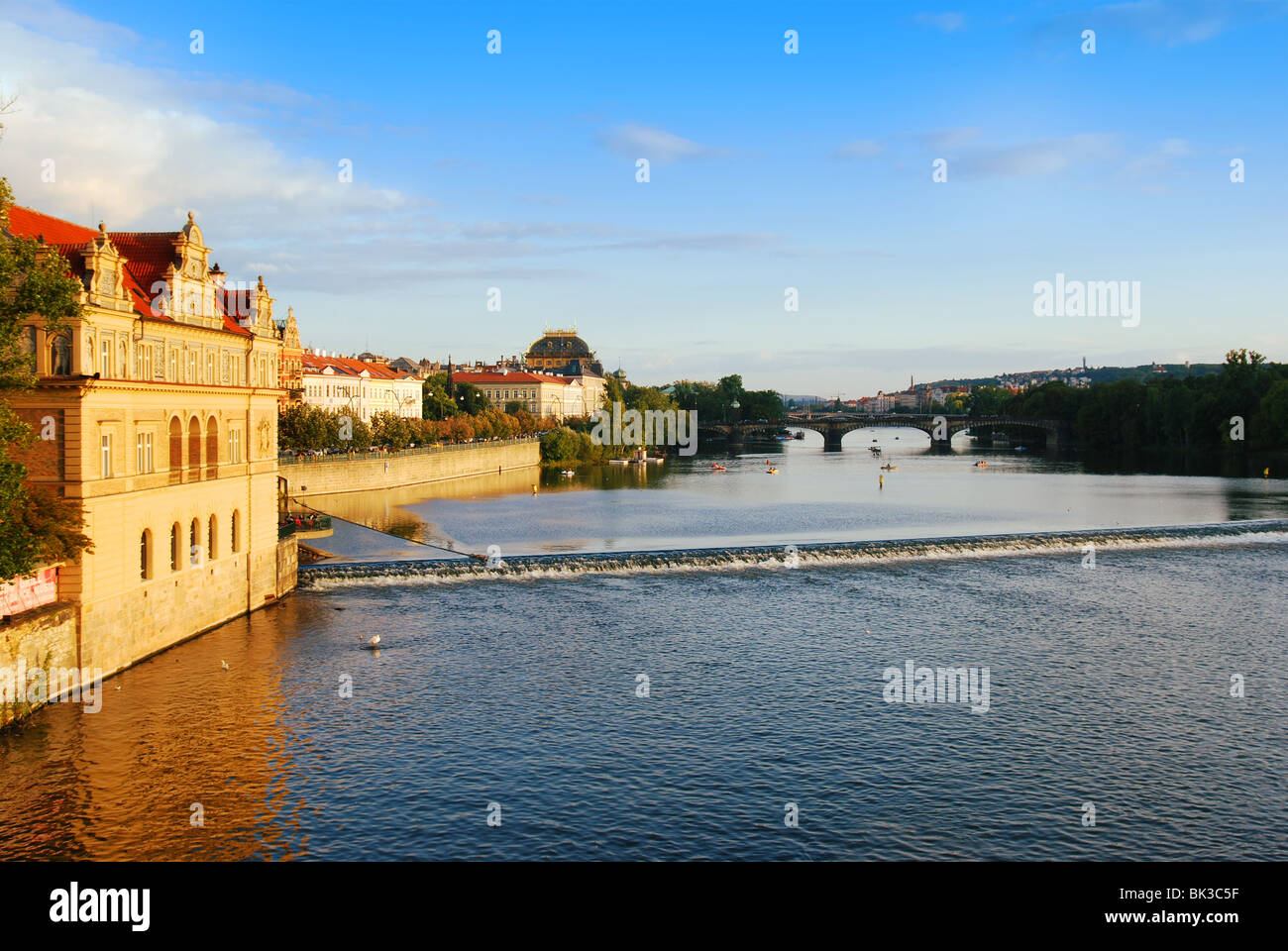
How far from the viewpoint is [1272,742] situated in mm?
19953

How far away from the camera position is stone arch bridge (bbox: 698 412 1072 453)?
135 m

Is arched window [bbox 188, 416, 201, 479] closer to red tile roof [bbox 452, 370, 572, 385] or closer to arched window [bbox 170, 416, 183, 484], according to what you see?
arched window [bbox 170, 416, 183, 484]

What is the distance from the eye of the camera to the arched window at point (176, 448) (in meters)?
26.3

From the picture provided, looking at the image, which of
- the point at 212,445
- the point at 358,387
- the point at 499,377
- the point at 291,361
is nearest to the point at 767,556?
the point at 212,445

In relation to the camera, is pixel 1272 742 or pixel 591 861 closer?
pixel 591 861

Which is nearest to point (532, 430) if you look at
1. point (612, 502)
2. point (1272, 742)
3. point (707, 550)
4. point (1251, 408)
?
point (612, 502)

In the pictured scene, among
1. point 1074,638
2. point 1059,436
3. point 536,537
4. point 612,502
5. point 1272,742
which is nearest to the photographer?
point 1272,742

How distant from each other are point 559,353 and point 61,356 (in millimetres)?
171909

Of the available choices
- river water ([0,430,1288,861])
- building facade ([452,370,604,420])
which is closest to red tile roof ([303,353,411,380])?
building facade ([452,370,604,420])

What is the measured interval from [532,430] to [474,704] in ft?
340

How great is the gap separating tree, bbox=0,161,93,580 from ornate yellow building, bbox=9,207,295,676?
116cm

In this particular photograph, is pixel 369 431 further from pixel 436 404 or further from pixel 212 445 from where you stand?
pixel 212 445

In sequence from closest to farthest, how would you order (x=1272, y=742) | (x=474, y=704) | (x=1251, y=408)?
(x=1272, y=742)
(x=474, y=704)
(x=1251, y=408)
